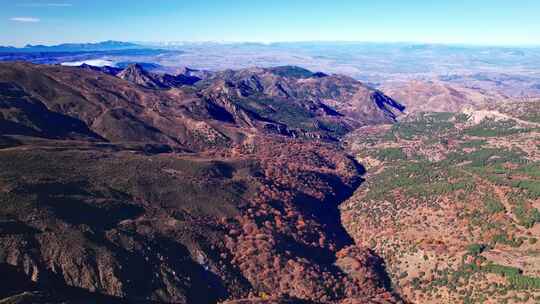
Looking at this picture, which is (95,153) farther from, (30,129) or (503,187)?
(503,187)

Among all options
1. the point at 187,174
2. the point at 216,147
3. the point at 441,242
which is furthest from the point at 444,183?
the point at 216,147

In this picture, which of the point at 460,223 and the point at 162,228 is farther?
the point at 460,223

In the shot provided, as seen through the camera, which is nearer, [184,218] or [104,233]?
[104,233]

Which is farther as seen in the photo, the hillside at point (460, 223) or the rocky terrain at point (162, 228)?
the hillside at point (460, 223)

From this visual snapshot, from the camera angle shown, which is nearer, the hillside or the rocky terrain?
the rocky terrain

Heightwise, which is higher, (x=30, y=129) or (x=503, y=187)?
(x=30, y=129)

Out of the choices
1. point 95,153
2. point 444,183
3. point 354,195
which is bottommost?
point 354,195

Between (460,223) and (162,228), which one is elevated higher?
(162,228)

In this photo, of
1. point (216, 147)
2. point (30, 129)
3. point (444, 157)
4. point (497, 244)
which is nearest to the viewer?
point (497, 244)
